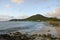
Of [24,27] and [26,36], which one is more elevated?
[24,27]

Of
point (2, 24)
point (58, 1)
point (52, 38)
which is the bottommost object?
point (52, 38)

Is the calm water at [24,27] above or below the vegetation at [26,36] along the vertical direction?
above

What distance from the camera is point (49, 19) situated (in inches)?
76.5

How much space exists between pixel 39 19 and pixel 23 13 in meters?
0.30

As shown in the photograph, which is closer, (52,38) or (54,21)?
→ (52,38)

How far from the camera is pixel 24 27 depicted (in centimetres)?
185

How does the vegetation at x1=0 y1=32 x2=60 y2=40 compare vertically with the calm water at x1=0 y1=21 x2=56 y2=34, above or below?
below

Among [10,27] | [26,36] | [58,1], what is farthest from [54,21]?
[10,27]

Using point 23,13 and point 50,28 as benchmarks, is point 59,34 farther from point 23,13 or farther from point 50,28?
point 23,13

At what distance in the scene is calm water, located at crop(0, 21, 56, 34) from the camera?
1.81 m

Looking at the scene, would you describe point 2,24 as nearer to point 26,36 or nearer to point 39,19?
point 26,36

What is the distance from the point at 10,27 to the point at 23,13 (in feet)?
1.09

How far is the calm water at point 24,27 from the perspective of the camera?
5.93 feet

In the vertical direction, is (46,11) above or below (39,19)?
above
